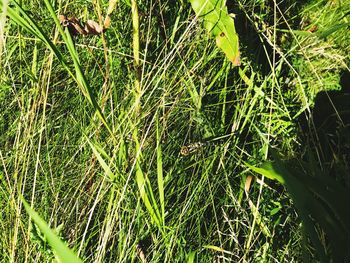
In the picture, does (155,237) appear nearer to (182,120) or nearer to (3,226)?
(182,120)

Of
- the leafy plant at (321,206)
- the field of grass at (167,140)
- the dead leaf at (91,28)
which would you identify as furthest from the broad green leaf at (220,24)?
the leafy plant at (321,206)

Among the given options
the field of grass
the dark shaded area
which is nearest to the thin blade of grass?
the field of grass

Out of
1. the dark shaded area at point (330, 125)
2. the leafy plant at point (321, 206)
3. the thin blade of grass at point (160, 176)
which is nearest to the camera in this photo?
the leafy plant at point (321, 206)

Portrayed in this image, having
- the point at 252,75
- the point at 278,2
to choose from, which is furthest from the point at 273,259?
the point at 278,2

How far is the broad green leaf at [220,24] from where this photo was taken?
4.51ft

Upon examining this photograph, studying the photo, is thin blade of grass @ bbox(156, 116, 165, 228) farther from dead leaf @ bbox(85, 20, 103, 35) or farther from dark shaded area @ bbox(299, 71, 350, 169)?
dark shaded area @ bbox(299, 71, 350, 169)

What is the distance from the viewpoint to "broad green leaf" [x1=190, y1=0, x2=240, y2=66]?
1376 millimetres

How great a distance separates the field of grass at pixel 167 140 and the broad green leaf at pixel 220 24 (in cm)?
4

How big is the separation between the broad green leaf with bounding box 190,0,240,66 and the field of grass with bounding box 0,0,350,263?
0.04m

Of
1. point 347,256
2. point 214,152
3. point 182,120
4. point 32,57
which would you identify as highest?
point 32,57

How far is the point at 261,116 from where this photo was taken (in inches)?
60.9

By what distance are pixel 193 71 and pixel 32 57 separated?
1.81 ft

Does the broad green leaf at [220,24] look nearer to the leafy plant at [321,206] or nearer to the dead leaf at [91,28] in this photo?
the dead leaf at [91,28]

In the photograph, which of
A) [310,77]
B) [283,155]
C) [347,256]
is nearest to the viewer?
[347,256]
